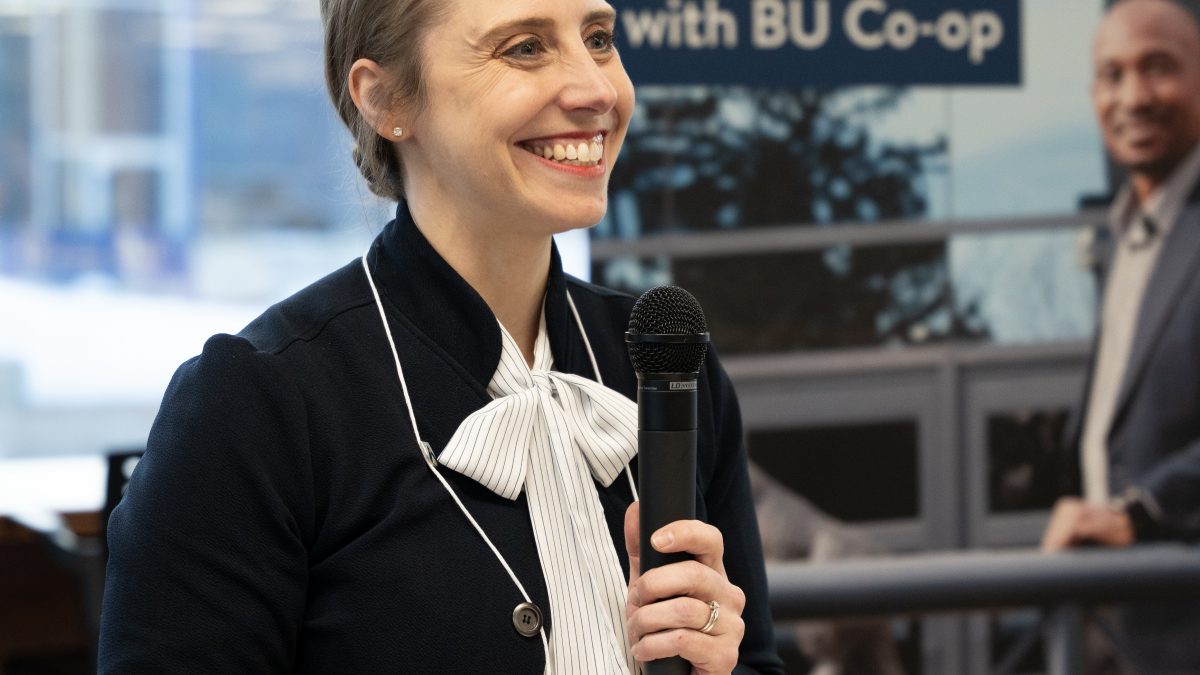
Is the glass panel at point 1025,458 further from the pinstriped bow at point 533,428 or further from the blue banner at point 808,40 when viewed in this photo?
the pinstriped bow at point 533,428

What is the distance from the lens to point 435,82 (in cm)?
142

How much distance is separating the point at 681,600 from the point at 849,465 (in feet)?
6.97

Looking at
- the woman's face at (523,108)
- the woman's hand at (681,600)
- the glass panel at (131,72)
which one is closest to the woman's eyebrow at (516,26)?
the woman's face at (523,108)

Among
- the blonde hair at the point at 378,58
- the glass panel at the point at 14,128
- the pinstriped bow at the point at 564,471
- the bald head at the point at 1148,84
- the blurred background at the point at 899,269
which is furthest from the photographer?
the glass panel at the point at 14,128

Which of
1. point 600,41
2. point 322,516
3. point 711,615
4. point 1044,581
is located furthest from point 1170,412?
point 322,516

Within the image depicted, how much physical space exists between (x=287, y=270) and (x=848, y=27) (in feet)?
10.9

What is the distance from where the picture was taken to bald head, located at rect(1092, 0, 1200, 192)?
3229 mm

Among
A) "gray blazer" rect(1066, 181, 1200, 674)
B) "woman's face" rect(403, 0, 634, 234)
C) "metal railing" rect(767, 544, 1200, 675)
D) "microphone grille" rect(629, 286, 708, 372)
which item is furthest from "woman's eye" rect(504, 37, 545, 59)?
"gray blazer" rect(1066, 181, 1200, 674)

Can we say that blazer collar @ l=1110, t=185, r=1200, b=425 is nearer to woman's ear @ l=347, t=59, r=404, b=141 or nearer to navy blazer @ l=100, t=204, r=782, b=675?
navy blazer @ l=100, t=204, r=782, b=675

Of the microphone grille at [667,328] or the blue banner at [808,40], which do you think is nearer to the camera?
the microphone grille at [667,328]

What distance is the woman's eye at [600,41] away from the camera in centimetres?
145

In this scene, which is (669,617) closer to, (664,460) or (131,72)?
(664,460)

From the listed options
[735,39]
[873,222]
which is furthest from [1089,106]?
[735,39]

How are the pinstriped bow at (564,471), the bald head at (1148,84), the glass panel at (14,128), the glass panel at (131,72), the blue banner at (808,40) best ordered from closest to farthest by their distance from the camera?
the pinstriped bow at (564,471)
the blue banner at (808,40)
the bald head at (1148,84)
the glass panel at (14,128)
the glass panel at (131,72)
